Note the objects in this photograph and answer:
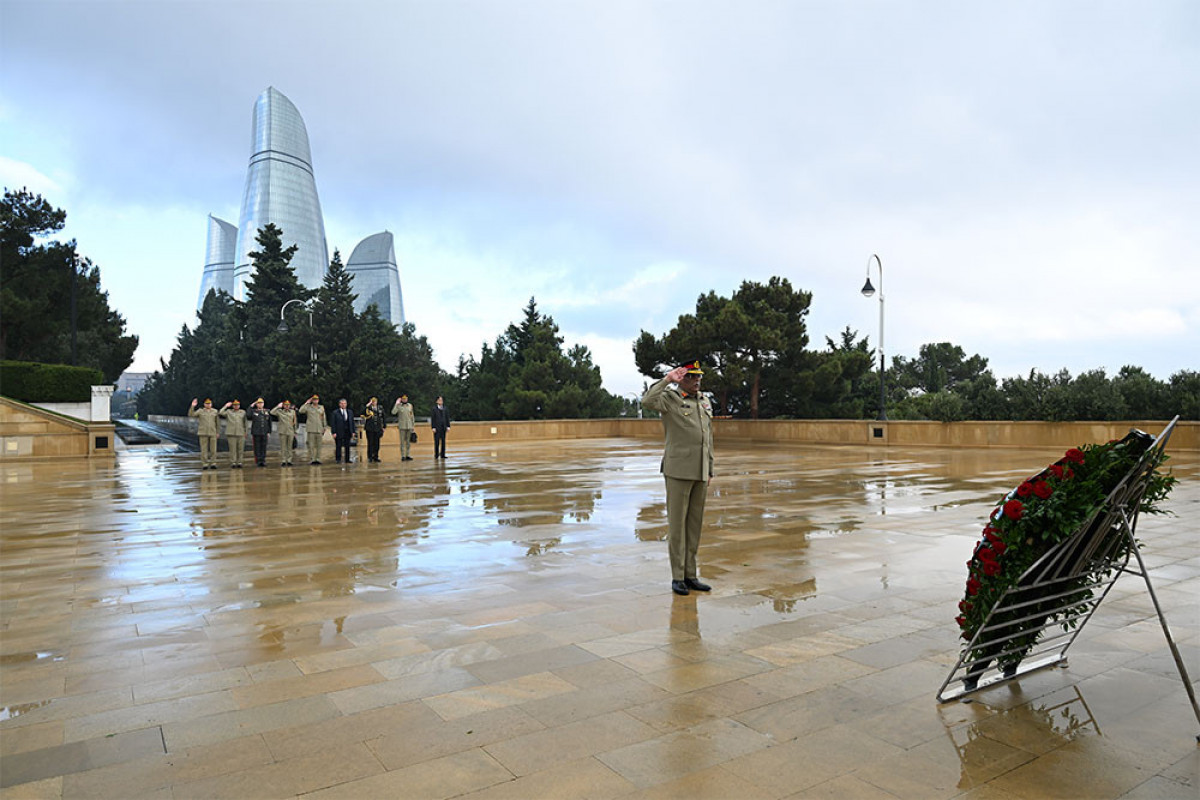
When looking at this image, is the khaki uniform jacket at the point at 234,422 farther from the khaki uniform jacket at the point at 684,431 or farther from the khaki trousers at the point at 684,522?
the khaki trousers at the point at 684,522

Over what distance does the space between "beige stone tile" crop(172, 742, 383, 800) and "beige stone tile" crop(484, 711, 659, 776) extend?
1.77ft

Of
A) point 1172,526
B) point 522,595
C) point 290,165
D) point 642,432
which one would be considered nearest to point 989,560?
point 522,595

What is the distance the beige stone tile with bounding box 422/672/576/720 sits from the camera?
3.88 m

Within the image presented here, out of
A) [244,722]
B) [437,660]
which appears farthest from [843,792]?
[244,722]

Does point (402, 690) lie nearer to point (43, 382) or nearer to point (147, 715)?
point (147, 715)

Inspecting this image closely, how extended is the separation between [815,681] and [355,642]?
2.79 metres

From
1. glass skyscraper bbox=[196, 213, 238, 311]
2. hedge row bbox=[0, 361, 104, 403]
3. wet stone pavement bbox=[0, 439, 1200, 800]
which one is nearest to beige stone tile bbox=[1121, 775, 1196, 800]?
wet stone pavement bbox=[0, 439, 1200, 800]

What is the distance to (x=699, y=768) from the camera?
3.21 m

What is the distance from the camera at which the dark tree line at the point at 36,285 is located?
3612 centimetres

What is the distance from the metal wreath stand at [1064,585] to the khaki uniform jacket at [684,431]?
255cm

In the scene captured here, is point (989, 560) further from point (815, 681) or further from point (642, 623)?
Answer: point (642, 623)

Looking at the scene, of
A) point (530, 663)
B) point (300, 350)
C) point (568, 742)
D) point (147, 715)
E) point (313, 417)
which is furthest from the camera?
point (300, 350)

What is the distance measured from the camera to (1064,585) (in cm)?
397

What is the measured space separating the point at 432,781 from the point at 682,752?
1034 millimetres
